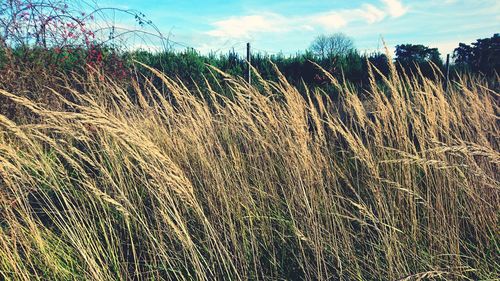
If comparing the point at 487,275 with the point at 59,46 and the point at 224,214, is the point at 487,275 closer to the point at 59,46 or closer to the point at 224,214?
the point at 224,214

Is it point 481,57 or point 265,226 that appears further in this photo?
point 481,57

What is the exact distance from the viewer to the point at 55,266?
1.99m

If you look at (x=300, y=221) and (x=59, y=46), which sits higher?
(x=59, y=46)

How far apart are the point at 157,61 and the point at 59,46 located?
5.98m

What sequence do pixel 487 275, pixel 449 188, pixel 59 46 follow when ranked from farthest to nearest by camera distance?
pixel 59 46
pixel 449 188
pixel 487 275

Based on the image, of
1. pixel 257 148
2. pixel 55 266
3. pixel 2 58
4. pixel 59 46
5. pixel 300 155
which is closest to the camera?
pixel 55 266

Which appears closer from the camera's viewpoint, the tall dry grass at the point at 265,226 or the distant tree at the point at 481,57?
the tall dry grass at the point at 265,226

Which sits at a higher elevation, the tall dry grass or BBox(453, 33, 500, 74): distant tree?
BBox(453, 33, 500, 74): distant tree

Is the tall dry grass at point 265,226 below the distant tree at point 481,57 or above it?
below

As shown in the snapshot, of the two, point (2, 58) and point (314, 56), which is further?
point (314, 56)

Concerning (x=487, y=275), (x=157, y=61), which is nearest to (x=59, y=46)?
(x=487, y=275)

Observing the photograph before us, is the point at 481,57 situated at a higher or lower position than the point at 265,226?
higher

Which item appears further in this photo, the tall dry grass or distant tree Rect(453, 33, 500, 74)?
distant tree Rect(453, 33, 500, 74)

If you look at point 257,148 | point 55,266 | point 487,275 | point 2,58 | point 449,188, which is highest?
point 2,58
